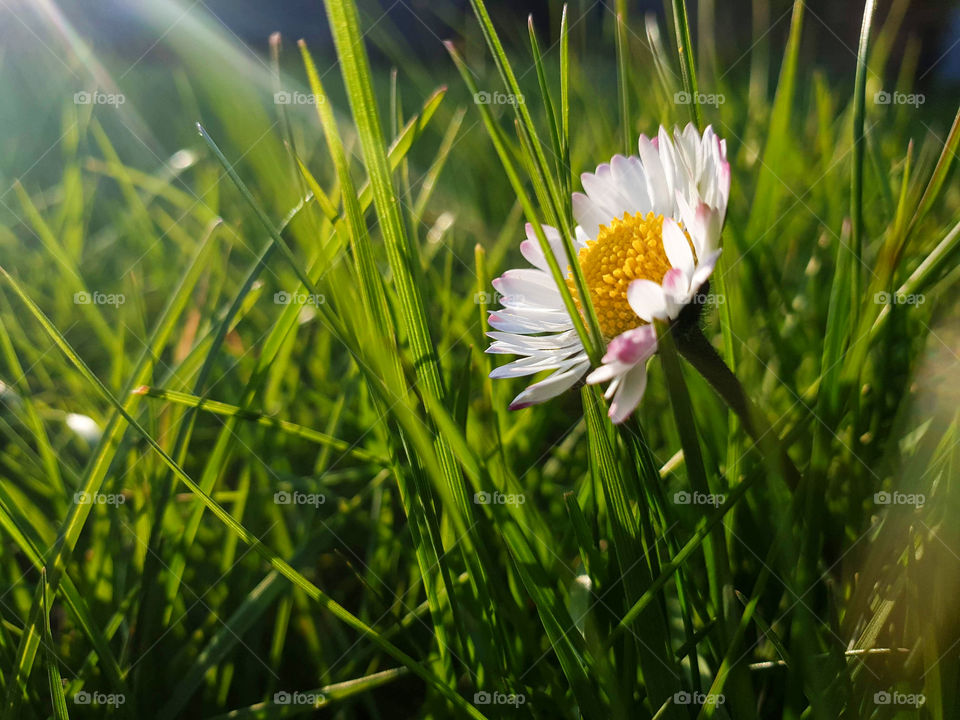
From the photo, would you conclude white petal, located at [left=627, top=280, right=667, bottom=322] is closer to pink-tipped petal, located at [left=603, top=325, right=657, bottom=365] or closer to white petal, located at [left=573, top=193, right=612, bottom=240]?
pink-tipped petal, located at [left=603, top=325, right=657, bottom=365]

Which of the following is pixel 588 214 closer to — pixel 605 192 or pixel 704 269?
pixel 605 192

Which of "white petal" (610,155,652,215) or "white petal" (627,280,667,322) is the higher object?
"white petal" (610,155,652,215)

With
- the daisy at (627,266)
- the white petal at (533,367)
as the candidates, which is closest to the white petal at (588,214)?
the daisy at (627,266)

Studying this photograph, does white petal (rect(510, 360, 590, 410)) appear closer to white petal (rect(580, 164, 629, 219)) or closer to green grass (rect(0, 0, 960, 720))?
green grass (rect(0, 0, 960, 720))

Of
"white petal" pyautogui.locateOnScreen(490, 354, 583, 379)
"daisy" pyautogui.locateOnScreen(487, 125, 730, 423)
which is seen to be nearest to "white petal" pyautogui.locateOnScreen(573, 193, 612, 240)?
"daisy" pyautogui.locateOnScreen(487, 125, 730, 423)

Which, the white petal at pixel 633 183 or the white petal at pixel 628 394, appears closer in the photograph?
the white petal at pixel 628 394

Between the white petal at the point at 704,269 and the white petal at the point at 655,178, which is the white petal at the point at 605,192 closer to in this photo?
the white petal at the point at 655,178

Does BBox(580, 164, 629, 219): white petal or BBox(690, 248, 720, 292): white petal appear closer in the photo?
BBox(690, 248, 720, 292): white petal

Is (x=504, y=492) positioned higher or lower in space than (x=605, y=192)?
lower

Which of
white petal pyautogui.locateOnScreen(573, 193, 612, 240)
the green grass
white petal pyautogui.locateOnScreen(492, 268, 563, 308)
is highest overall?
white petal pyautogui.locateOnScreen(573, 193, 612, 240)

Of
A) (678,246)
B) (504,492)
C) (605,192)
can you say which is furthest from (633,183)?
(504,492)
